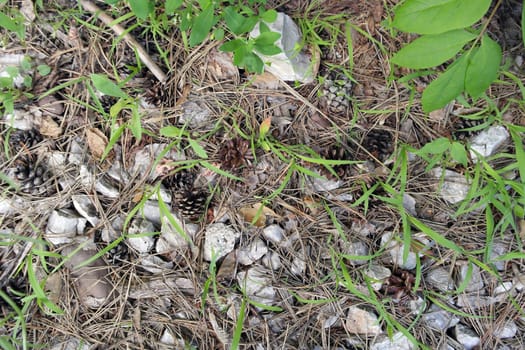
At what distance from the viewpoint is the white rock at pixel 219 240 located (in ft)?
5.35

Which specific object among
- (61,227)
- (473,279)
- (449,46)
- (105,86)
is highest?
(449,46)

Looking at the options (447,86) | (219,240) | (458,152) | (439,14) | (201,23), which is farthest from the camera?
(219,240)

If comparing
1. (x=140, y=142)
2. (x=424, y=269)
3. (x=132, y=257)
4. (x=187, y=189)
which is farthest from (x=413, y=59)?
(x=132, y=257)

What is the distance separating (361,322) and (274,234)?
0.49 meters

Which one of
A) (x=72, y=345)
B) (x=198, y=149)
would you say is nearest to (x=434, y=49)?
(x=198, y=149)

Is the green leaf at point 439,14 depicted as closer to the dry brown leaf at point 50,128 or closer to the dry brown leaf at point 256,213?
the dry brown leaf at point 256,213

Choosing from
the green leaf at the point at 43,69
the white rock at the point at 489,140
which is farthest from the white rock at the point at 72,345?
the white rock at the point at 489,140

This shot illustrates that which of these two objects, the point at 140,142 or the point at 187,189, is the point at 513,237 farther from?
the point at 140,142

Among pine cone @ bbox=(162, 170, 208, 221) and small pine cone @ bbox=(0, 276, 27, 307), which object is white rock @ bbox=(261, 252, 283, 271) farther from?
small pine cone @ bbox=(0, 276, 27, 307)

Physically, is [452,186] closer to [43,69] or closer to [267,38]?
[267,38]

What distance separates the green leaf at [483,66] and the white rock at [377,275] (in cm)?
76

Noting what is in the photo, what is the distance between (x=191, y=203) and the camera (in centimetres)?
Result: 162

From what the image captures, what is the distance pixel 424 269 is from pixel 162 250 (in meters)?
1.07

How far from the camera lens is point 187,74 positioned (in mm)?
1683
